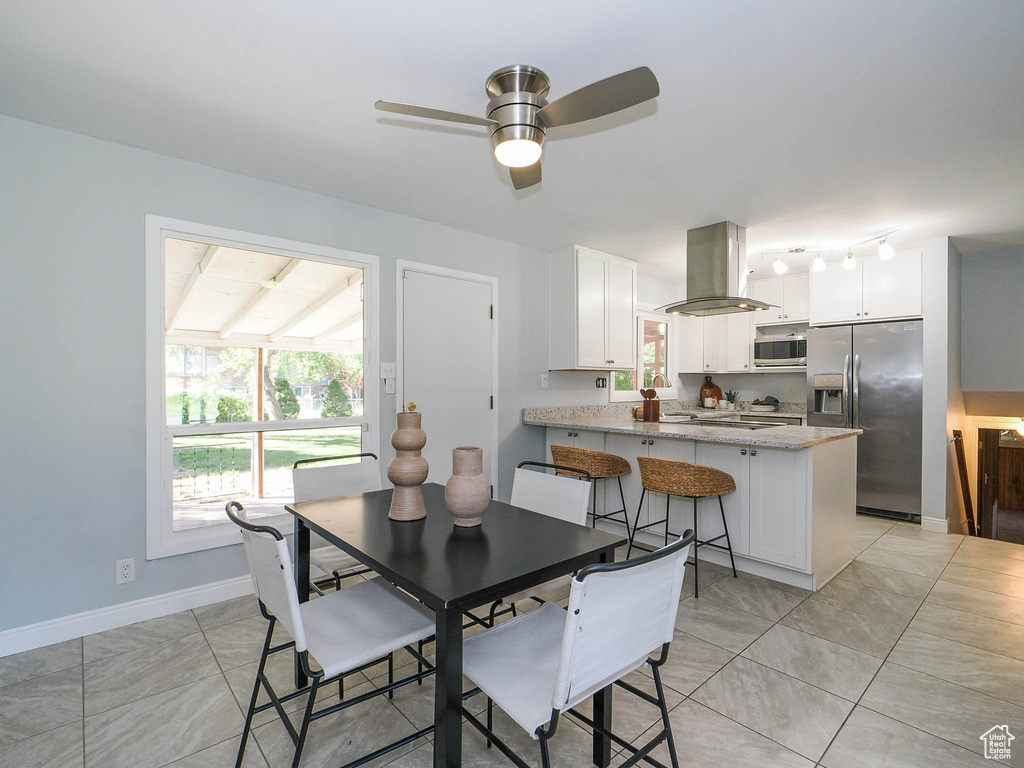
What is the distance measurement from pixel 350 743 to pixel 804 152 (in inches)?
129

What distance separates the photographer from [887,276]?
14.6 ft

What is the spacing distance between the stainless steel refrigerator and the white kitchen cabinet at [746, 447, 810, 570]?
2.24 m

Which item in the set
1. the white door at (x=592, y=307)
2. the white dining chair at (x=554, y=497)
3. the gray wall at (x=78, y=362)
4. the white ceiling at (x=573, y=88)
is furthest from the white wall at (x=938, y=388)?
the gray wall at (x=78, y=362)

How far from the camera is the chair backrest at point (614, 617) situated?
42.3 inches

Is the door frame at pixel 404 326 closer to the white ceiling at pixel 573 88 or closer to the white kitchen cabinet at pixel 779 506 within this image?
the white ceiling at pixel 573 88

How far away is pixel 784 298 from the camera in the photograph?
5.40 meters

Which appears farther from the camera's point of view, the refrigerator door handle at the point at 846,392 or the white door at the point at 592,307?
the refrigerator door handle at the point at 846,392

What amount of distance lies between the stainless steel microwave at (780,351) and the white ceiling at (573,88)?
2106 millimetres

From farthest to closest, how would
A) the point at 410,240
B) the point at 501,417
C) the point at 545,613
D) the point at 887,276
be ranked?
the point at 887,276
the point at 501,417
the point at 410,240
the point at 545,613

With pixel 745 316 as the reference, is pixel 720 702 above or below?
below

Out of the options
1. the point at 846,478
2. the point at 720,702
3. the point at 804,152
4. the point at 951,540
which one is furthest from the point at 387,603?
the point at 951,540

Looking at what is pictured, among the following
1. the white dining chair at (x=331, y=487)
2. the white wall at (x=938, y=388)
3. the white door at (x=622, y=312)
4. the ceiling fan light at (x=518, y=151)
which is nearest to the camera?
the ceiling fan light at (x=518, y=151)

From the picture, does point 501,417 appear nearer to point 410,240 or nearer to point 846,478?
point 410,240

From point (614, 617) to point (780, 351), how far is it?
512 cm
